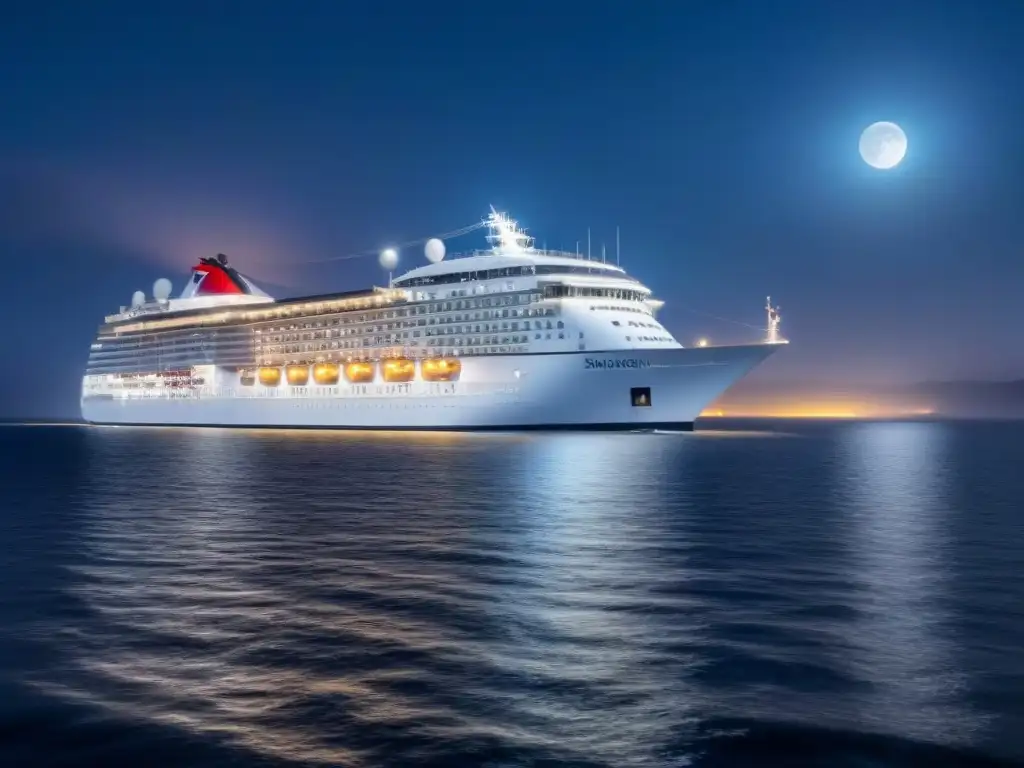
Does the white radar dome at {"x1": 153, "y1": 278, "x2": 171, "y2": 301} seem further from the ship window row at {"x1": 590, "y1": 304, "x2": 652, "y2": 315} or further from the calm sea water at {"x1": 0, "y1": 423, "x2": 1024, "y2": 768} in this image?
the calm sea water at {"x1": 0, "y1": 423, "x2": 1024, "y2": 768}

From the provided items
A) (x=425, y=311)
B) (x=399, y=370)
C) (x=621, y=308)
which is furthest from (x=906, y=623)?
(x=425, y=311)

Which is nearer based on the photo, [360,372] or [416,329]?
[416,329]

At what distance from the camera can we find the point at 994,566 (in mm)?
18844

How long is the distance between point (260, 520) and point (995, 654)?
20207mm

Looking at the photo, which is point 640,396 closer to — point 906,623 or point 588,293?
point 588,293

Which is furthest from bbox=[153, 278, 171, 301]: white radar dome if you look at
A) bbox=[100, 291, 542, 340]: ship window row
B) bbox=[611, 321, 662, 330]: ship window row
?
bbox=[611, 321, 662, 330]: ship window row

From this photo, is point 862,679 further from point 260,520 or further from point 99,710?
point 260,520

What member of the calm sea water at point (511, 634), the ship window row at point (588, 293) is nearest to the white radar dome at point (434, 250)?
the ship window row at point (588, 293)

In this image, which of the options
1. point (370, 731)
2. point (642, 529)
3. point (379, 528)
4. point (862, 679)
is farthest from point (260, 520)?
point (862, 679)

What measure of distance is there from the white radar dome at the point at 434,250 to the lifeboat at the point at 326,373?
19277mm

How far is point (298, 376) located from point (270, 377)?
5465 millimetres

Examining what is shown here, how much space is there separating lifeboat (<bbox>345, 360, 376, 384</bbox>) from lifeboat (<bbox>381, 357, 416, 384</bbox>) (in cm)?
243

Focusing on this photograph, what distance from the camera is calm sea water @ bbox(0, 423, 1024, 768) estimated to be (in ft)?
29.2

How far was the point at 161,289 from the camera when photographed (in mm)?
133125
